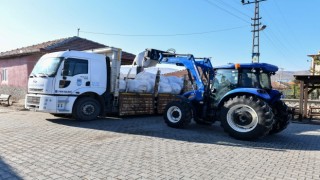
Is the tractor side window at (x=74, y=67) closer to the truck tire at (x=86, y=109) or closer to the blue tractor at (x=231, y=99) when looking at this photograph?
the truck tire at (x=86, y=109)

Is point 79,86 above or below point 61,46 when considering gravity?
below

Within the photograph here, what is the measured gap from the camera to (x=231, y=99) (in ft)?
27.9

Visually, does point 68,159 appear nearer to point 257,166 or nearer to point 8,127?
point 257,166

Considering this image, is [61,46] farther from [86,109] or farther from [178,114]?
[178,114]

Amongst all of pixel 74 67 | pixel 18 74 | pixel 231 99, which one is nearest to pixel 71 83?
pixel 74 67

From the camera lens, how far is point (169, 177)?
4.63 m

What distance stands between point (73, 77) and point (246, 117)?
5977 millimetres

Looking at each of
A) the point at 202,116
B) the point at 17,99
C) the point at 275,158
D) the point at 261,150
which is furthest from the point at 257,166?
the point at 17,99

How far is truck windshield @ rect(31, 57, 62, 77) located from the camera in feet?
32.2

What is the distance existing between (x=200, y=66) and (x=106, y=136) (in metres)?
4.49

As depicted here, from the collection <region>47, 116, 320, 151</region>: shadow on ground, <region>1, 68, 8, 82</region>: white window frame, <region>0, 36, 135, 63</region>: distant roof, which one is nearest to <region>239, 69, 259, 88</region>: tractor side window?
<region>47, 116, 320, 151</region>: shadow on ground

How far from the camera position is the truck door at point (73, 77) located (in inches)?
385

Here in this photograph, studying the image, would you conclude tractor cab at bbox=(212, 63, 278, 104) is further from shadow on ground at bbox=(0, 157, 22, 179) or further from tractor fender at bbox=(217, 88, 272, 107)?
shadow on ground at bbox=(0, 157, 22, 179)

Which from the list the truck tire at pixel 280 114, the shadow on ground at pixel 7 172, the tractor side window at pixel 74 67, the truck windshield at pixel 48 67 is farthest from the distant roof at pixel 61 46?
the shadow on ground at pixel 7 172
